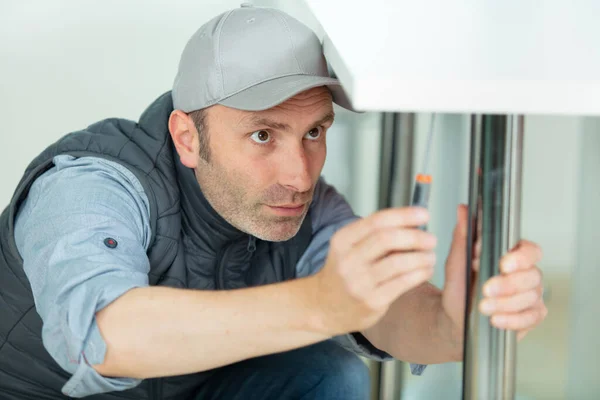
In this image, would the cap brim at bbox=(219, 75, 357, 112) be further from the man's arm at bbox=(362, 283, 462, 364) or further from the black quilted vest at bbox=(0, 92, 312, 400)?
the man's arm at bbox=(362, 283, 462, 364)

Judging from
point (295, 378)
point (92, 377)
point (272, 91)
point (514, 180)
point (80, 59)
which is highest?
point (80, 59)

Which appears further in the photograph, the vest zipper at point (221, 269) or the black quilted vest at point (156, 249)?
the vest zipper at point (221, 269)

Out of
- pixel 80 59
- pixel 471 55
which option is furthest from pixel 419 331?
pixel 80 59

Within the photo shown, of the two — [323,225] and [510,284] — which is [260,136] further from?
[510,284]

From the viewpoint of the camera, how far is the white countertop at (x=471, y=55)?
616mm

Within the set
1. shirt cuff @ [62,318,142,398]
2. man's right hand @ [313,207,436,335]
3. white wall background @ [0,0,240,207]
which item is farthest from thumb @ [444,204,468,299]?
white wall background @ [0,0,240,207]

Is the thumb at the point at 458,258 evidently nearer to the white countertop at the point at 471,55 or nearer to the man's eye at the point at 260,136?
the white countertop at the point at 471,55

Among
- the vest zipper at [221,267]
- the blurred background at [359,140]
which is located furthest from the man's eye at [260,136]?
the blurred background at [359,140]

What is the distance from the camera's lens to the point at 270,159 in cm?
115

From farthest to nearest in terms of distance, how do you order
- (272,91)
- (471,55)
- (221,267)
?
(221,267) < (272,91) < (471,55)

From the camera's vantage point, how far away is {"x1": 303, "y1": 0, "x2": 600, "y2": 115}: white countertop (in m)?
0.62

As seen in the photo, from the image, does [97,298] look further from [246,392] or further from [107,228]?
[246,392]

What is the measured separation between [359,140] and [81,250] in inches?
40.4

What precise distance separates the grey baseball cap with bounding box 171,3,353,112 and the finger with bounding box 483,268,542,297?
39 cm
